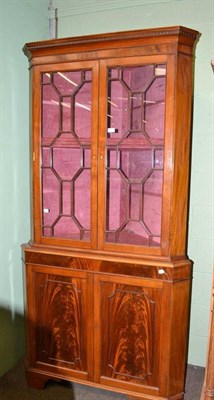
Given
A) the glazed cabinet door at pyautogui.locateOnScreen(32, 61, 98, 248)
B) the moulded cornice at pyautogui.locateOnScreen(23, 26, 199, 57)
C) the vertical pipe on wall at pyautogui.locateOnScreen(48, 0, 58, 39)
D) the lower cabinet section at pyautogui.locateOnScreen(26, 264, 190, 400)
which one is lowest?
the lower cabinet section at pyautogui.locateOnScreen(26, 264, 190, 400)

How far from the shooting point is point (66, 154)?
1.97m

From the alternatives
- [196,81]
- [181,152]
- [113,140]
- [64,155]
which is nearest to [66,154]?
[64,155]

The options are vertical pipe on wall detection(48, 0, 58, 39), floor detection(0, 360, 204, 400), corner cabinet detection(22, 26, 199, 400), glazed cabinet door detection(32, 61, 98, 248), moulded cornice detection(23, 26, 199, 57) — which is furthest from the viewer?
vertical pipe on wall detection(48, 0, 58, 39)

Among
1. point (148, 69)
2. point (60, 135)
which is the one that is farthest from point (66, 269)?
point (148, 69)

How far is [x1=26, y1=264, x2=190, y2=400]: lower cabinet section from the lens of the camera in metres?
1.79

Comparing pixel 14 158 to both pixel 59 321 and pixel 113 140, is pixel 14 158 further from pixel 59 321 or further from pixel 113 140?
pixel 59 321

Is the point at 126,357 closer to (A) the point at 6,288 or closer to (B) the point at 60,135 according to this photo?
(A) the point at 6,288

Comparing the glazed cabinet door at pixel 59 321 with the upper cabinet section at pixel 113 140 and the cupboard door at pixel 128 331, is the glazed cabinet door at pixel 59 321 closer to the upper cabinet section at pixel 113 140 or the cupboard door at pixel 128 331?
the cupboard door at pixel 128 331

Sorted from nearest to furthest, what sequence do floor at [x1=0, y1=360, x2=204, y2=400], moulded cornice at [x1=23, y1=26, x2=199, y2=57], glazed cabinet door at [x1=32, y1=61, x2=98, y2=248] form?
moulded cornice at [x1=23, y1=26, x2=199, y2=57] < glazed cabinet door at [x1=32, y1=61, x2=98, y2=248] < floor at [x1=0, y1=360, x2=204, y2=400]

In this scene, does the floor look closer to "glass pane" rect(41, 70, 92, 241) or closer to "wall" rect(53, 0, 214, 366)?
"wall" rect(53, 0, 214, 366)

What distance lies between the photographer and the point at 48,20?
7.71 ft

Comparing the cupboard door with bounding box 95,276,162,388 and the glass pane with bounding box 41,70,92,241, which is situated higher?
the glass pane with bounding box 41,70,92,241

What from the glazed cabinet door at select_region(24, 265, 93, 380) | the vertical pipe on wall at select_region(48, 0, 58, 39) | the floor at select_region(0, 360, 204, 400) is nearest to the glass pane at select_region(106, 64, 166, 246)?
the glazed cabinet door at select_region(24, 265, 93, 380)

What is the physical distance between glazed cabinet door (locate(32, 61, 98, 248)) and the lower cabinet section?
257mm
